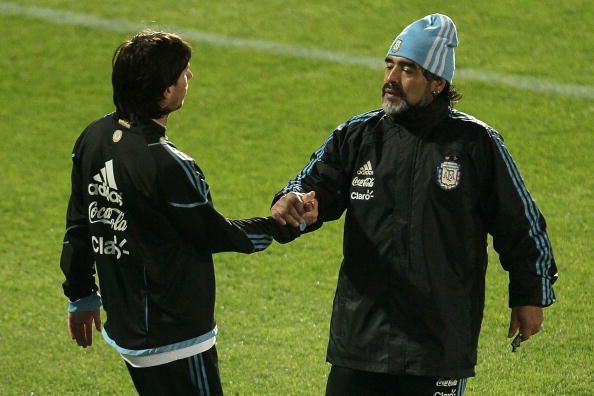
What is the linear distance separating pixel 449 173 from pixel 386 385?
0.77m

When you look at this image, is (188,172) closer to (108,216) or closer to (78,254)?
(108,216)

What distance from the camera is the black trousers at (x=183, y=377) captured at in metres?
4.25

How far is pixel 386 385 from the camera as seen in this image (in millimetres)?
4371

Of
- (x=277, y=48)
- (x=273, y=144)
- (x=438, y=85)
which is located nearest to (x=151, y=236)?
(x=438, y=85)

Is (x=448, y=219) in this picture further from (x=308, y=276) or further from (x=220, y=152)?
(x=220, y=152)

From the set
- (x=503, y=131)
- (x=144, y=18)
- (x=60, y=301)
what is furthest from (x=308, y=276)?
(x=144, y=18)

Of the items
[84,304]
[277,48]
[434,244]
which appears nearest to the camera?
[434,244]

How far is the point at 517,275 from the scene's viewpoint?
14.1ft

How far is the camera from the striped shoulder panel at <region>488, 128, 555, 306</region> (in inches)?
167

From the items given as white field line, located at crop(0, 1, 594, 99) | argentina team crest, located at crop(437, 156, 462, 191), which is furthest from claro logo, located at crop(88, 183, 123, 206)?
white field line, located at crop(0, 1, 594, 99)

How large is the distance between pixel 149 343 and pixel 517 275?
127 cm

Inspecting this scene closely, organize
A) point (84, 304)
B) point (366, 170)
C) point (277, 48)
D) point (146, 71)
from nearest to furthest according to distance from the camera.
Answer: point (146, 71) → point (366, 170) → point (84, 304) → point (277, 48)

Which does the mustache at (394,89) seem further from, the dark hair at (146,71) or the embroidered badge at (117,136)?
the embroidered badge at (117,136)

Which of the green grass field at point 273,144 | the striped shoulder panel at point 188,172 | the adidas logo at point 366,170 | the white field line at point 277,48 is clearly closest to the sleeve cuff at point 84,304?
the striped shoulder panel at point 188,172
